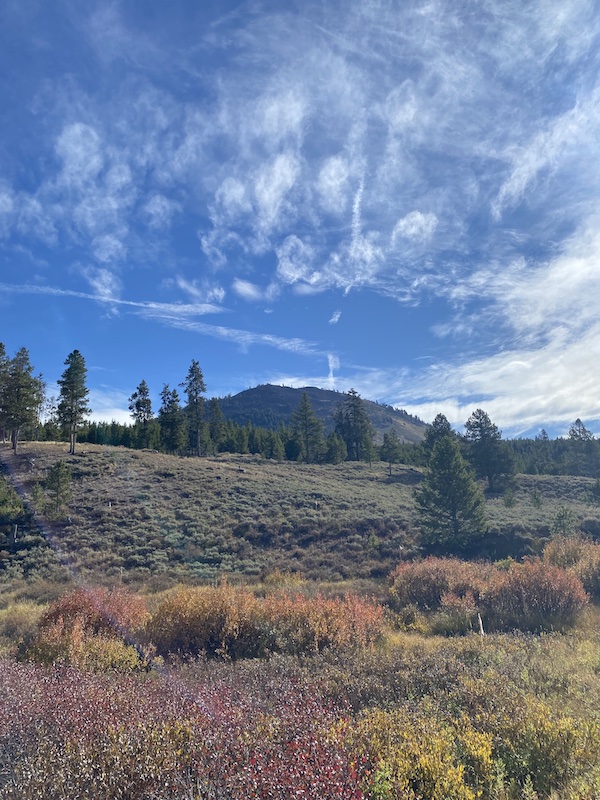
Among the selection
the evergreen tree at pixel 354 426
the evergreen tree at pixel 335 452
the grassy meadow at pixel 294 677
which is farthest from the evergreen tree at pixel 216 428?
the grassy meadow at pixel 294 677

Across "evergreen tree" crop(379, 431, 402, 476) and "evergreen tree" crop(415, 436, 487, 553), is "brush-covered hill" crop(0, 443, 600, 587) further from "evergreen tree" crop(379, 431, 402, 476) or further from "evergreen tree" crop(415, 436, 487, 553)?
"evergreen tree" crop(379, 431, 402, 476)

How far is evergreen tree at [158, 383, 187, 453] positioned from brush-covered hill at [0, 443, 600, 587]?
556 inches

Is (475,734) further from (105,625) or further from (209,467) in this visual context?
(209,467)

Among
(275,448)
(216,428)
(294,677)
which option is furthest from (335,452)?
(294,677)

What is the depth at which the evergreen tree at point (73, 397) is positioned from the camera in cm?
4641

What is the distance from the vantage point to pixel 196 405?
64.5 meters

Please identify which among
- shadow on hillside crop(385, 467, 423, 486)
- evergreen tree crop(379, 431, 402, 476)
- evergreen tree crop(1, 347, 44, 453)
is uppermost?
evergreen tree crop(1, 347, 44, 453)

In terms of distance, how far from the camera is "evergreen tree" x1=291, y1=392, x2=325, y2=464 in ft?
223

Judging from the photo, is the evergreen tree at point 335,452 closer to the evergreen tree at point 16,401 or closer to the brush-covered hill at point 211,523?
the brush-covered hill at point 211,523

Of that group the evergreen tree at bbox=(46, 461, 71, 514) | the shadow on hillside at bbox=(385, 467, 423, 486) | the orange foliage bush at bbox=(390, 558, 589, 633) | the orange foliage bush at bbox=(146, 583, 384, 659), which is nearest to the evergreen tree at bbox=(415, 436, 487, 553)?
the orange foliage bush at bbox=(390, 558, 589, 633)

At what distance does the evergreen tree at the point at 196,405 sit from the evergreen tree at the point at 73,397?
18.0 metres

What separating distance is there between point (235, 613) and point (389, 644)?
3445 mm

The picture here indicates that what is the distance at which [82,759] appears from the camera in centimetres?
376

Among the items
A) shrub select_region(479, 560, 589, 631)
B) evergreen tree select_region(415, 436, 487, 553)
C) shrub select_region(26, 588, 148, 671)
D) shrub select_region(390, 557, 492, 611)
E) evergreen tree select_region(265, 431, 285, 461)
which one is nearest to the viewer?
shrub select_region(26, 588, 148, 671)
